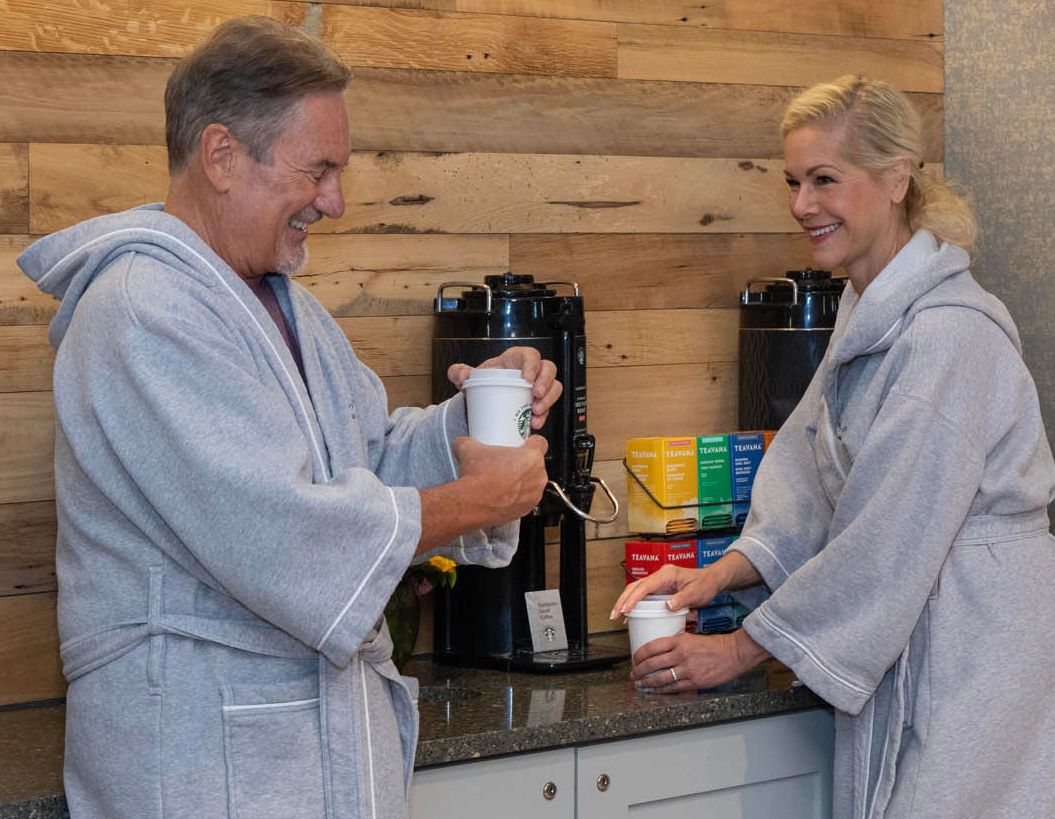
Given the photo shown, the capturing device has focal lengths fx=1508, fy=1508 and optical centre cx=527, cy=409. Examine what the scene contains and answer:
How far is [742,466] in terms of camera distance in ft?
8.52

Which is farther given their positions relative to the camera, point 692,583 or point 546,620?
point 546,620

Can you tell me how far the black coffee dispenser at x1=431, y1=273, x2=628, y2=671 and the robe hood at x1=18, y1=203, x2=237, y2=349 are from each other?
0.82 meters

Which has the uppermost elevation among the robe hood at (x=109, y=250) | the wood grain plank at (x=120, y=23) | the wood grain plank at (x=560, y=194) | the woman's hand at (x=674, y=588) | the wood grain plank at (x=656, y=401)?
the wood grain plank at (x=120, y=23)

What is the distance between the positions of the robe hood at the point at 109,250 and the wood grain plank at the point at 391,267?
794mm

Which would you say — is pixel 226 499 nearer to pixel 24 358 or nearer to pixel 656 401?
pixel 24 358

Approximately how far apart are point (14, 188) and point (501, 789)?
1.11m

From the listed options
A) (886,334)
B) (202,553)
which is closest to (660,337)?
(886,334)

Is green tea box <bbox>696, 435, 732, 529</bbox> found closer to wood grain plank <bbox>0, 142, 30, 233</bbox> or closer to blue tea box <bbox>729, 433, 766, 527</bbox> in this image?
blue tea box <bbox>729, 433, 766, 527</bbox>

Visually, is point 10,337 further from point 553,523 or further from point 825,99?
point 825,99

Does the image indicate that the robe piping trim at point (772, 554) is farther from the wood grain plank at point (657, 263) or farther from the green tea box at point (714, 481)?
the wood grain plank at point (657, 263)

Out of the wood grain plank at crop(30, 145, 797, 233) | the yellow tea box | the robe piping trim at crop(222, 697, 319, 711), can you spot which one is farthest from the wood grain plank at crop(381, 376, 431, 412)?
the robe piping trim at crop(222, 697, 319, 711)

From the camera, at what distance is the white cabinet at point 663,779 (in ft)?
6.49

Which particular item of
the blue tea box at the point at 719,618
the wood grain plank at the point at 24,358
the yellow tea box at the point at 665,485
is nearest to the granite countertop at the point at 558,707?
the blue tea box at the point at 719,618

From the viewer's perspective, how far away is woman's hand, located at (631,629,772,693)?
7.15ft
